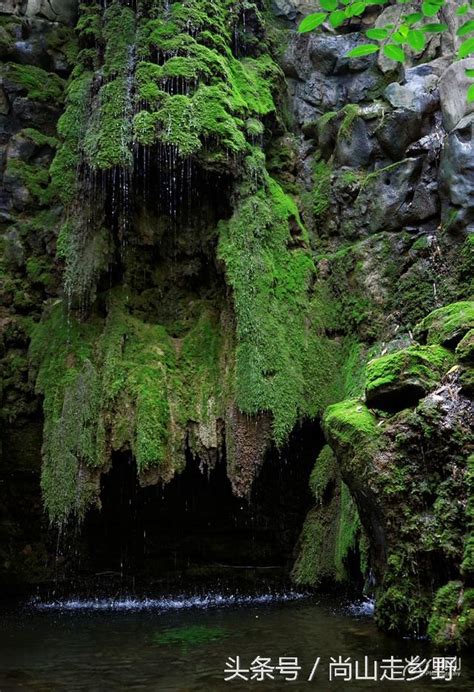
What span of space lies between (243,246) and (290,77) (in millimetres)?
5833

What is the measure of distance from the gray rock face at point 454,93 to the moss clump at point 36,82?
26.3ft

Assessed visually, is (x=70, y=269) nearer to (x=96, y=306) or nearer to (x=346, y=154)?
(x=96, y=306)

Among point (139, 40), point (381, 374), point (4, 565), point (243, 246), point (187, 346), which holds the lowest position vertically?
point (4, 565)

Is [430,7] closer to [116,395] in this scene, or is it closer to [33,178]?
[116,395]

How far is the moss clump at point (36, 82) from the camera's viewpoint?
1403 centimetres

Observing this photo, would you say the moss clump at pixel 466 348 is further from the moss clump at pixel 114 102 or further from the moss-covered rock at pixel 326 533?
the moss clump at pixel 114 102

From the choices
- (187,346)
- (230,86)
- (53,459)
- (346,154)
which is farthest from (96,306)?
(346,154)

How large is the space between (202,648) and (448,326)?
465cm

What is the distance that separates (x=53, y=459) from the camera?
10594mm

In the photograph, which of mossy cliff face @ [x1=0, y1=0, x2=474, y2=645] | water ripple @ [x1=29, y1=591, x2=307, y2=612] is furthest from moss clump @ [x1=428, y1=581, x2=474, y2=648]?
water ripple @ [x1=29, y1=591, x2=307, y2=612]

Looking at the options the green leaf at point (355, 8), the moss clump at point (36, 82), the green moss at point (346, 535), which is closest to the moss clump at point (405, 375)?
the green moss at point (346, 535)

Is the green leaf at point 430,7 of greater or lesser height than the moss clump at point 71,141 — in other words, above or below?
below

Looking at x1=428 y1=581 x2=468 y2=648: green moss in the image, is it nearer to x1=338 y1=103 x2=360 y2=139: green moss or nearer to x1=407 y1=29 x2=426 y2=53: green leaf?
x1=407 y1=29 x2=426 y2=53: green leaf

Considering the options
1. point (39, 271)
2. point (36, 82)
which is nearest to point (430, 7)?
point (39, 271)
